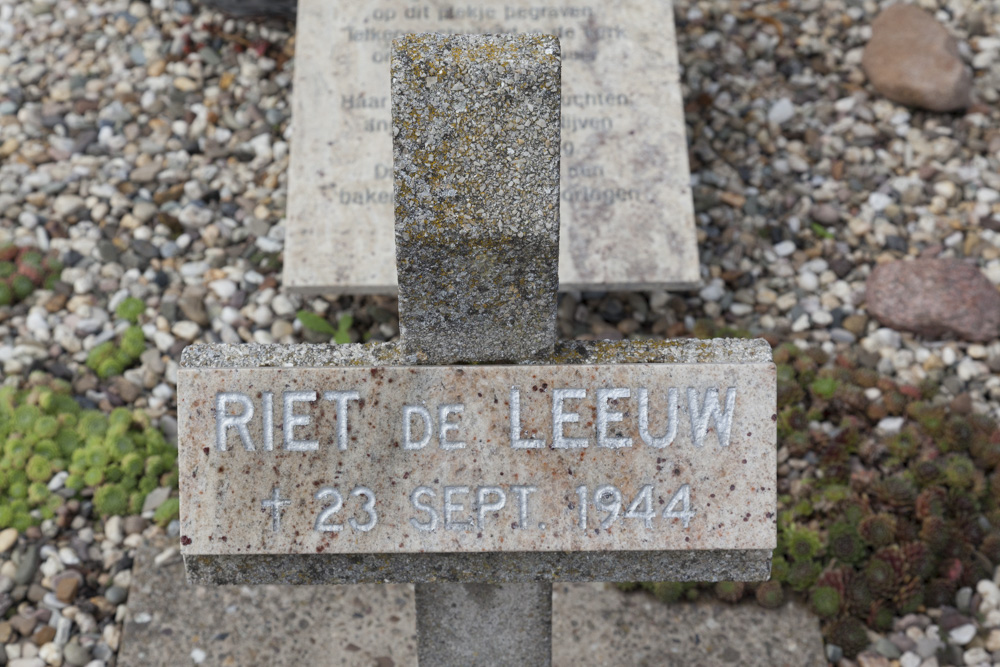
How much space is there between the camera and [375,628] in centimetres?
273

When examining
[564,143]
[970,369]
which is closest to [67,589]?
[564,143]

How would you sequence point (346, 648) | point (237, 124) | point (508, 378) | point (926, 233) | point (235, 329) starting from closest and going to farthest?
1. point (508, 378)
2. point (346, 648)
3. point (235, 329)
4. point (926, 233)
5. point (237, 124)

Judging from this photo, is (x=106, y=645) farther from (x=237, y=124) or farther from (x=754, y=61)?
(x=754, y=61)

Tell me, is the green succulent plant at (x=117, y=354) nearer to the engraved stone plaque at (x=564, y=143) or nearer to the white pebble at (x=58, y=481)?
the white pebble at (x=58, y=481)

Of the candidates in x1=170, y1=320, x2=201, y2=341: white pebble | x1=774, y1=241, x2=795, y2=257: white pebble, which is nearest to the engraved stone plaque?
x1=170, y1=320, x2=201, y2=341: white pebble

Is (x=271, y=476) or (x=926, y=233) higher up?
(x=271, y=476)

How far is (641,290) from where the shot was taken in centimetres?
348

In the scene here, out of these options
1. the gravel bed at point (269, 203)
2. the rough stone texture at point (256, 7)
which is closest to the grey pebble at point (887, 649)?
the gravel bed at point (269, 203)

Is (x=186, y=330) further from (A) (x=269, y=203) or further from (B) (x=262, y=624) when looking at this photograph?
(B) (x=262, y=624)

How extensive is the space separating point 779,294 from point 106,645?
260cm

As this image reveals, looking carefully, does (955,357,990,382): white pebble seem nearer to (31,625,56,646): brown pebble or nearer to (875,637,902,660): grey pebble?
(875,637,902,660): grey pebble

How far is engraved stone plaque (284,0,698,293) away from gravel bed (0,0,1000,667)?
304 mm

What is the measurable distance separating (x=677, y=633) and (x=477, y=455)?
1.30 metres

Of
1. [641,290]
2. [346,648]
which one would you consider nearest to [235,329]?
[346,648]
